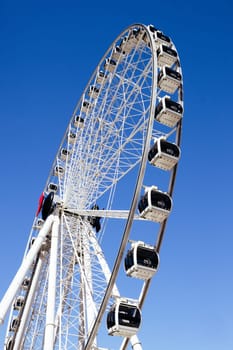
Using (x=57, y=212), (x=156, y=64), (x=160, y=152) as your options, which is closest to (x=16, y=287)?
(x=57, y=212)

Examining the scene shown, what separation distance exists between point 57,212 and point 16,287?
3582mm

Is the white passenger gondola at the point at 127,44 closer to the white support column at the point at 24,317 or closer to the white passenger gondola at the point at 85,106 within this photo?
the white passenger gondola at the point at 85,106

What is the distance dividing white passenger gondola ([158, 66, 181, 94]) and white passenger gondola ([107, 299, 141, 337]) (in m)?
6.54

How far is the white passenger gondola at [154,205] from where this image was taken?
36.2 feet

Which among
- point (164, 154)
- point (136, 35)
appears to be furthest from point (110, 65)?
point (164, 154)

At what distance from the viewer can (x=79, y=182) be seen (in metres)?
15.8

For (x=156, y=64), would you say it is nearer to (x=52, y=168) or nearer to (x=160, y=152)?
(x=160, y=152)

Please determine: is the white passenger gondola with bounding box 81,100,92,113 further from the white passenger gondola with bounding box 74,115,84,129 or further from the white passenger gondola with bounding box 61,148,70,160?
the white passenger gondola with bounding box 61,148,70,160

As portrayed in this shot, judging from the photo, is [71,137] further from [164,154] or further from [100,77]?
[164,154]

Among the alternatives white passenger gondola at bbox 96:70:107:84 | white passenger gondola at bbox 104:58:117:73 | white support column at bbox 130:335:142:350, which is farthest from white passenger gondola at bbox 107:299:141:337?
white passenger gondola at bbox 96:70:107:84

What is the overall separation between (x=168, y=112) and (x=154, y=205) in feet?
9.50

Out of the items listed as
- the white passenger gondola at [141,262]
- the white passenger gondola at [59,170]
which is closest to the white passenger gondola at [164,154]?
the white passenger gondola at [141,262]

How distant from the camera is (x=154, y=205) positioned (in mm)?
11031

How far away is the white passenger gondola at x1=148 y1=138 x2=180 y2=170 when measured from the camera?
11.7 m
